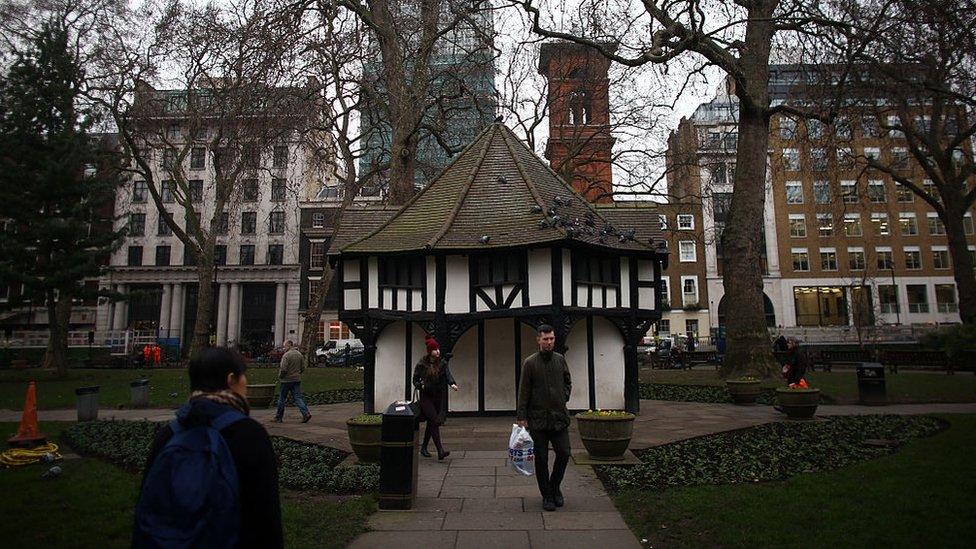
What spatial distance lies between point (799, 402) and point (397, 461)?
31.8ft

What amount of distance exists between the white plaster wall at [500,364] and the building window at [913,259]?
5182 cm

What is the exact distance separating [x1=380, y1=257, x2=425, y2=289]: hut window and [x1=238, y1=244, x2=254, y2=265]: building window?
44.7 metres

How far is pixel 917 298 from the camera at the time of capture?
51.5m

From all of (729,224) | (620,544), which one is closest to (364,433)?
(620,544)

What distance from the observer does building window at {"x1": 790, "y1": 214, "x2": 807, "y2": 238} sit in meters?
52.0

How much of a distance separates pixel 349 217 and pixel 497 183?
426 cm

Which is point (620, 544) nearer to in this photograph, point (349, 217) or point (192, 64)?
point (349, 217)

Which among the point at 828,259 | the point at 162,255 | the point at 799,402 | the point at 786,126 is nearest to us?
the point at 799,402

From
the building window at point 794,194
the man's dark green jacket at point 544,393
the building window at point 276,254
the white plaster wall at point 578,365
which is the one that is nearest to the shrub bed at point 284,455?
the man's dark green jacket at point 544,393

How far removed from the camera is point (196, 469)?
2.56 meters

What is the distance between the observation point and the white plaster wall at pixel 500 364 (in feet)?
47.4

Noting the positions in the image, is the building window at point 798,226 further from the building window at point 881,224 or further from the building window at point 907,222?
the building window at point 907,222

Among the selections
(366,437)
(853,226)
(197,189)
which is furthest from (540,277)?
(197,189)

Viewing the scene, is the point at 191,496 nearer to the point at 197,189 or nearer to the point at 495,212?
the point at 495,212
